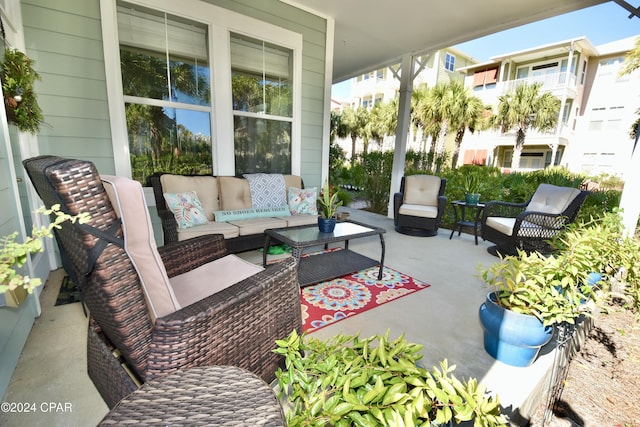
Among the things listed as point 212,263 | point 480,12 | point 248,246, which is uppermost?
point 480,12

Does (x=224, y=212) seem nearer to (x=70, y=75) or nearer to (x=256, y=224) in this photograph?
(x=256, y=224)

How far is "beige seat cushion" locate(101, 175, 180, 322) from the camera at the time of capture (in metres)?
0.95

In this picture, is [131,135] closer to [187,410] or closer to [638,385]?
[187,410]

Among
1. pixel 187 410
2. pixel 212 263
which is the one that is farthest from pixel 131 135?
pixel 187 410

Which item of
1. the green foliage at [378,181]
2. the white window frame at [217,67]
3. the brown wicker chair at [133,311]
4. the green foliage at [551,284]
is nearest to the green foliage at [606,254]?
the green foliage at [551,284]

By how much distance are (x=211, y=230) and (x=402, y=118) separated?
170 inches

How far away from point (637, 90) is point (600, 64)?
2.52 meters

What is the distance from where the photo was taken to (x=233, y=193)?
3436 mm

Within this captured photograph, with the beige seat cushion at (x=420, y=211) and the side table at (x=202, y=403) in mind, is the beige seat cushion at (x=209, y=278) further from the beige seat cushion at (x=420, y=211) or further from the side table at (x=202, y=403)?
the beige seat cushion at (x=420, y=211)

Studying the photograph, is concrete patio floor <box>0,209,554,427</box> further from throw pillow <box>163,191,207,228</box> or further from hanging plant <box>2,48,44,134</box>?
hanging plant <box>2,48,44,134</box>

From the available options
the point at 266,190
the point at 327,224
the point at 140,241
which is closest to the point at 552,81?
the point at 266,190

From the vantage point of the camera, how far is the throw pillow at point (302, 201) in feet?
12.1

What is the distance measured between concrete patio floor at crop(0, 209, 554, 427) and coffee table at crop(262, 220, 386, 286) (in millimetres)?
495

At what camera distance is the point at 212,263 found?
184cm
